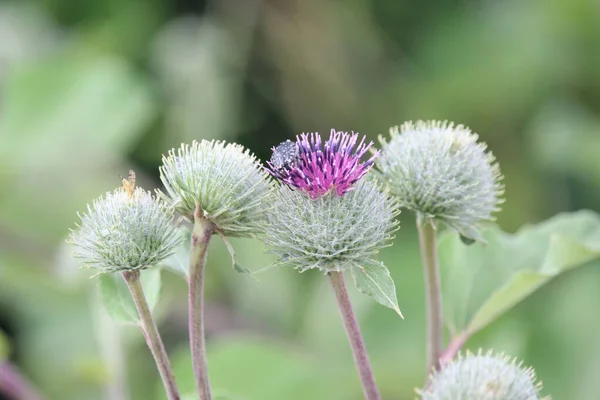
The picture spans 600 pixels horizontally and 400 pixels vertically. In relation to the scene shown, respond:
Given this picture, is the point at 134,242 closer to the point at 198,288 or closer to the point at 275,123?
the point at 198,288

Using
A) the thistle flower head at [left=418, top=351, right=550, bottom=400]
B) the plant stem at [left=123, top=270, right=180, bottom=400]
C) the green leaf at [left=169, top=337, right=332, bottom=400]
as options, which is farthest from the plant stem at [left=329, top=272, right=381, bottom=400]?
the green leaf at [left=169, top=337, right=332, bottom=400]

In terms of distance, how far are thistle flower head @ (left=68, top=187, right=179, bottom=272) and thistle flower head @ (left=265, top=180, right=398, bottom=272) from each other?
9.7 inches

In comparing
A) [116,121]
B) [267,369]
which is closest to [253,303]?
[267,369]

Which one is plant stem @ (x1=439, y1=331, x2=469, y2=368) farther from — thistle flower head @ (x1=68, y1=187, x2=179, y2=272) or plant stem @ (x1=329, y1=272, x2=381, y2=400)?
thistle flower head @ (x1=68, y1=187, x2=179, y2=272)

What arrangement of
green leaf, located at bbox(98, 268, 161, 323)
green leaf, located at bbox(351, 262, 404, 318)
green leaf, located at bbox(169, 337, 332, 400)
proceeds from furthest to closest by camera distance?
1. green leaf, located at bbox(169, 337, 332, 400)
2. green leaf, located at bbox(98, 268, 161, 323)
3. green leaf, located at bbox(351, 262, 404, 318)

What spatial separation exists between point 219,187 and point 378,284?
42 centimetres

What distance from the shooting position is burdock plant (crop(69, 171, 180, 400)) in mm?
1597

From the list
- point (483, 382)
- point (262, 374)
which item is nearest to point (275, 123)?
point (262, 374)

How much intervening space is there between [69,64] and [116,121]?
0.63 meters

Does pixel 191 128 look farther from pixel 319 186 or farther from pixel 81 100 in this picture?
pixel 319 186

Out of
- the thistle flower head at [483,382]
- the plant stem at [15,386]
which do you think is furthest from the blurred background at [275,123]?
the thistle flower head at [483,382]

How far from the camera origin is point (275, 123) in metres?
4.91

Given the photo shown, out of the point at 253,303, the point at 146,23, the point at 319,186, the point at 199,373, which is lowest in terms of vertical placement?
the point at 199,373

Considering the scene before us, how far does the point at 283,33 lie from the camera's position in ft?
16.5
